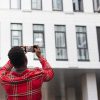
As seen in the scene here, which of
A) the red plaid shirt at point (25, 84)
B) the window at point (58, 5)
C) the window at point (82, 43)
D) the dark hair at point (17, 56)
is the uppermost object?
the window at point (58, 5)

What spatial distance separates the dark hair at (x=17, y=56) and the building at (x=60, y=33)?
19864mm

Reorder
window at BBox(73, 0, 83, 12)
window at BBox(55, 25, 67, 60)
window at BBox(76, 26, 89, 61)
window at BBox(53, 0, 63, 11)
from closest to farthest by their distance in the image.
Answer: window at BBox(55, 25, 67, 60) < window at BBox(76, 26, 89, 61) < window at BBox(53, 0, 63, 11) < window at BBox(73, 0, 83, 12)

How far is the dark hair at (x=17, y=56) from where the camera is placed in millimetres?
2996

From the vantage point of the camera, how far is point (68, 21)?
2459cm

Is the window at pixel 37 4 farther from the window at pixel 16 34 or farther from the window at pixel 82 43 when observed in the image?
the window at pixel 82 43

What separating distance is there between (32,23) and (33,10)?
0.99 m

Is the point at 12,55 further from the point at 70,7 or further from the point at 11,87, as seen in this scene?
the point at 70,7

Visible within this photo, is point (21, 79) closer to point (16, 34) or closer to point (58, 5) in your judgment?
point (16, 34)

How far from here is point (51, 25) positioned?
24188 millimetres

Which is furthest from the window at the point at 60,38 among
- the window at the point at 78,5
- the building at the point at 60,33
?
the window at the point at 78,5

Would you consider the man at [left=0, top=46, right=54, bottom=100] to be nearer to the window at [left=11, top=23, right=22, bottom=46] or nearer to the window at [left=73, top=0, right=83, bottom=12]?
the window at [left=11, top=23, right=22, bottom=46]

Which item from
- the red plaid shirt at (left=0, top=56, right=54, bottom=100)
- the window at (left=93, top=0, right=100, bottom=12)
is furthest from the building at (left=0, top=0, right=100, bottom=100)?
the red plaid shirt at (left=0, top=56, right=54, bottom=100)

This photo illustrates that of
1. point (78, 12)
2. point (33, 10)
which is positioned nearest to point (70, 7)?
point (78, 12)

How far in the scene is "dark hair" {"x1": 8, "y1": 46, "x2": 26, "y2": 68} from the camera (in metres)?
3.00
